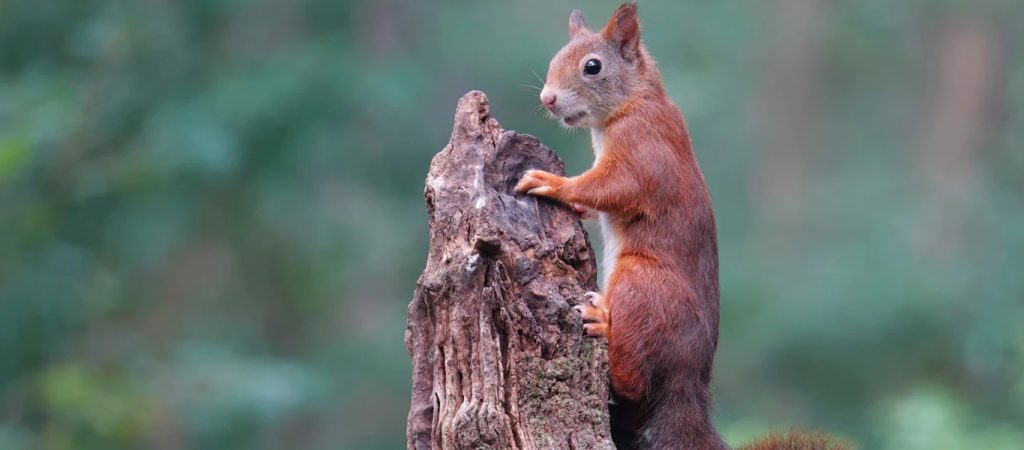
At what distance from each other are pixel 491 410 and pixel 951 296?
386 inches

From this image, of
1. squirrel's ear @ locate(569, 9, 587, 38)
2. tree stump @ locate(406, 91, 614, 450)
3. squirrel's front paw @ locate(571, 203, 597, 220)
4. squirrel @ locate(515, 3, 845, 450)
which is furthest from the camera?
squirrel's ear @ locate(569, 9, 587, 38)

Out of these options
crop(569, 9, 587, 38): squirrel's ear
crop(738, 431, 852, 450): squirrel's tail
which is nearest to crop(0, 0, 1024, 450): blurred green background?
crop(738, 431, 852, 450): squirrel's tail

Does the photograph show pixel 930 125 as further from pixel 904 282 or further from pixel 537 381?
pixel 537 381

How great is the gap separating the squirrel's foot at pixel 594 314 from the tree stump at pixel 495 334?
3cm

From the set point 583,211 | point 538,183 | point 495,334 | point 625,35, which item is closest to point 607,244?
point 583,211

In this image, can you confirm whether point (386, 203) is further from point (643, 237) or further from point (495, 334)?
point (495, 334)

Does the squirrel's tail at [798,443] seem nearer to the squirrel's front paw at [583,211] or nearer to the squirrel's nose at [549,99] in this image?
the squirrel's front paw at [583,211]

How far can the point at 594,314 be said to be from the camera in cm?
353

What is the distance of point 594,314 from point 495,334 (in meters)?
0.35

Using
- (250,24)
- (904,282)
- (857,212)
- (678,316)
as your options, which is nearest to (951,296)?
(904,282)

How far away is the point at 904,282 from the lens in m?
12.2

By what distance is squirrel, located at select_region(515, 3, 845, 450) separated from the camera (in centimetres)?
363

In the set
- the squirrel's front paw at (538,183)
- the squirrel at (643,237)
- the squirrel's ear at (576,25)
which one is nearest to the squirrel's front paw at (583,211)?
the squirrel at (643,237)

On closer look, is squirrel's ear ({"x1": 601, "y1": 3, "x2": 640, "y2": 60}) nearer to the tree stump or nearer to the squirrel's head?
the squirrel's head
